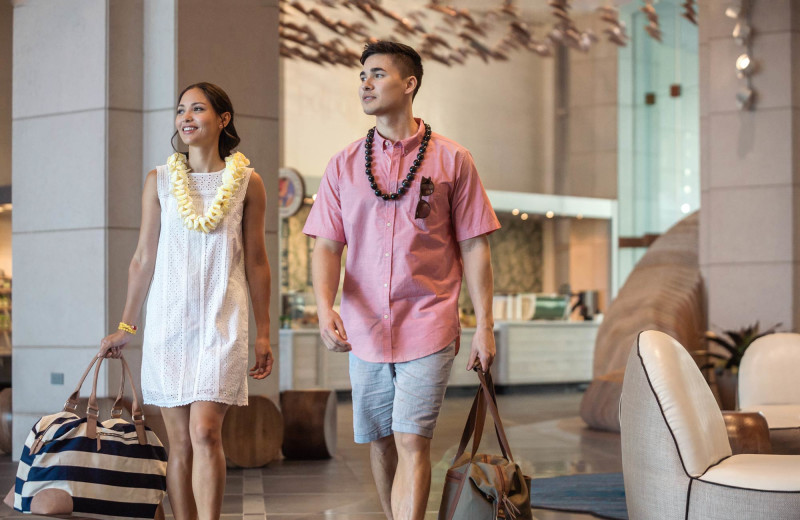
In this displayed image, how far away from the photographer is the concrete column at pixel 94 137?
247 inches

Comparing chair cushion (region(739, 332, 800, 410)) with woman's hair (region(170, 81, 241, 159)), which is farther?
chair cushion (region(739, 332, 800, 410))

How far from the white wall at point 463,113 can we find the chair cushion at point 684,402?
953 cm

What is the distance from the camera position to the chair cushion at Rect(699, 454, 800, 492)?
3396 millimetres

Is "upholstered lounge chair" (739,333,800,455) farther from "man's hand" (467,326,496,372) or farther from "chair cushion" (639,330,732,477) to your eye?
"man's hand" (467,326,496,372)

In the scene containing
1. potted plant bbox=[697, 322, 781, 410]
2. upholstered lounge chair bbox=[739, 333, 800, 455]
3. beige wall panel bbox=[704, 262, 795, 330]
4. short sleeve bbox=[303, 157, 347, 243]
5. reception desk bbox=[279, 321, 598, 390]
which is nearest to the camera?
short sleeve bbox=[303, 157, 347, 243]

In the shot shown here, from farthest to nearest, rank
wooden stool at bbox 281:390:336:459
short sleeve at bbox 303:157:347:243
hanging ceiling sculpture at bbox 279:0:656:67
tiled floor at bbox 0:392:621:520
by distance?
hanging ceiling sculpture at bbox 279:0:656:67
wooden stool at bbox 281:390:336:459
tiled floor at bbox 0:392:621:520
short sleeve at bbox 303:157:347:243

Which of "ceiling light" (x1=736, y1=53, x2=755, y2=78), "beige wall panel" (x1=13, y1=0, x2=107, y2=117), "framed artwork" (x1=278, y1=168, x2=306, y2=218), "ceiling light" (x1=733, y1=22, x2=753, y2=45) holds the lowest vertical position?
"framed artwork" (x1=278, y1=168, x2=306, y2=218)

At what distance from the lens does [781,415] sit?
559 centimetres

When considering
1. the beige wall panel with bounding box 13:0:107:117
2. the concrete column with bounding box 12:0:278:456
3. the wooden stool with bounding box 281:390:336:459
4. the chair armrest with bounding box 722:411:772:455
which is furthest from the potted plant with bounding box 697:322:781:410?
the beige wall panel with bounding box 13:0:107:117

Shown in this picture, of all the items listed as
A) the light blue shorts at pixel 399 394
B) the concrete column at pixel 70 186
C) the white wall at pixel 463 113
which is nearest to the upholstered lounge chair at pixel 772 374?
the light blue shorts at pixel 399 394

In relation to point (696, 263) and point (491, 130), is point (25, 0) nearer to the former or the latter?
point (696, 263)

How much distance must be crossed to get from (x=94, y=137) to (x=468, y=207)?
3.55 m

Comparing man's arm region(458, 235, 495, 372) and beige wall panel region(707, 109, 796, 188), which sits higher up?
beige wall panel region(707, 109, 796, 188)

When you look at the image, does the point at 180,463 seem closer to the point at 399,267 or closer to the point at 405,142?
the point at 399,267
